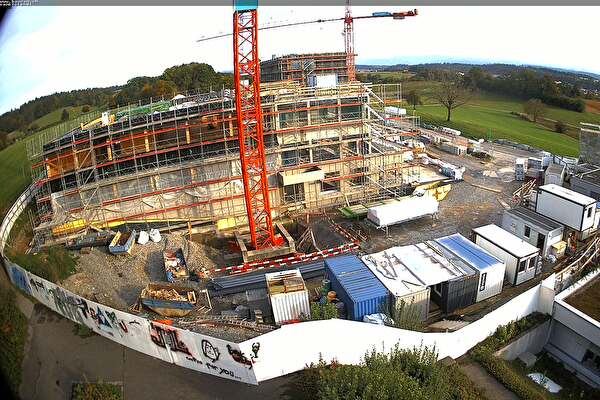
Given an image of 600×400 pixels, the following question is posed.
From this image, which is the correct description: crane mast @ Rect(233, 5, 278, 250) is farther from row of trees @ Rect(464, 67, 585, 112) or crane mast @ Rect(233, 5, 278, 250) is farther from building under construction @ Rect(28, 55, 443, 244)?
row of trees @ Rect(464, 67, 585, 112)

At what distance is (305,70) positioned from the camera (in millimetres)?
47406

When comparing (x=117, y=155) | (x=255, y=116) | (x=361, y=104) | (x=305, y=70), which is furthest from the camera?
(x=305, y=70)

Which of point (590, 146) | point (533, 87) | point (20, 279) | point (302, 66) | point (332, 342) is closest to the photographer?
point (332, 342)

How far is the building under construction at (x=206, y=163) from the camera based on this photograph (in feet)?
72.2

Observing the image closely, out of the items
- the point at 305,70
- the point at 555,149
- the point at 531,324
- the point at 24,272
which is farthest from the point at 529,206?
the point at 305,70

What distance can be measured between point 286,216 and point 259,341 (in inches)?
593

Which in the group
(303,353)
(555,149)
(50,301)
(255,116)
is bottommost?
(555,149)

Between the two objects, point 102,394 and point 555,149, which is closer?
point 102,394

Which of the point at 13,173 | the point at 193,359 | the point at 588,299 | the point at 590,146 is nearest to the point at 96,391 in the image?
the point at 193,359

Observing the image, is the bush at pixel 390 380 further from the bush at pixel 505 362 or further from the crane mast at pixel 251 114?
the crane mast at pixel 251 114

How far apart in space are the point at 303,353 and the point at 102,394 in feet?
17.5

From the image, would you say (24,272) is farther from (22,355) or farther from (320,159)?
(320,159)

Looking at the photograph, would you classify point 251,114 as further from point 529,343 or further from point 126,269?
point 529,343

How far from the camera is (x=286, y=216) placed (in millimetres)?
25875
